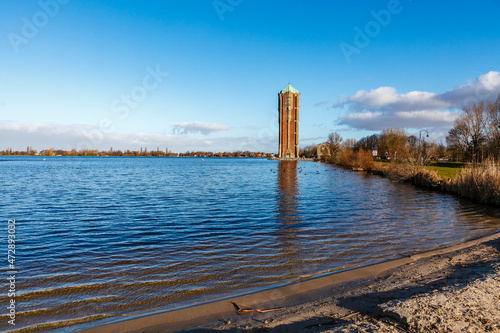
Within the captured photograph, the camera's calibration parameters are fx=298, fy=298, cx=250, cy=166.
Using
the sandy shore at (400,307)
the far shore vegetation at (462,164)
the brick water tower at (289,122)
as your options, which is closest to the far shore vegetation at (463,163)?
the far shore vegetation at (462,164)

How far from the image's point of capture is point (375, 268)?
7.66 m

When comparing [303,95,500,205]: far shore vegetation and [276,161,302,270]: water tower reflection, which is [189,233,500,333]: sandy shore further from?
[303,95,500,205]: far shore vegetation

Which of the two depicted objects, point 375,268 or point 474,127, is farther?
point 474,127

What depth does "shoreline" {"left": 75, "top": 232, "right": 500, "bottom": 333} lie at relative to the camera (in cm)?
479

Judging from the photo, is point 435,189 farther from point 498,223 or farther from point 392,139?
point 392,139

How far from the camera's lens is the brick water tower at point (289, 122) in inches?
5891

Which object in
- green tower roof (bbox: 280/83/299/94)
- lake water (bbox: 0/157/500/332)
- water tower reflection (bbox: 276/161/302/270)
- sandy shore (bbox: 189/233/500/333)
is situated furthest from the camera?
green tower roof (bbox: 280/83/299/94)

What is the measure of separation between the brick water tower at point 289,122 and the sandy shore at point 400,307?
5697 inches

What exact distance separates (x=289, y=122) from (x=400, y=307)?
14756 cm

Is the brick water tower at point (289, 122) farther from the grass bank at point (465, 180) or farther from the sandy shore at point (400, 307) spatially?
the sandy shore at point (400, 307)

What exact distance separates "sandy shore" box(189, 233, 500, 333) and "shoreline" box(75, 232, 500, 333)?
2 centimetres

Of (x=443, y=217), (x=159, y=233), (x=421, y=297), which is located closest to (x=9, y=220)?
(x=159, y=233)

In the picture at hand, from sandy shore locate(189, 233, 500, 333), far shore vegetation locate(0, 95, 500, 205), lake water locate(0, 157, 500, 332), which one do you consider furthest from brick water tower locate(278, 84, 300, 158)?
sandy shore locate(189, 233, 500, 333)

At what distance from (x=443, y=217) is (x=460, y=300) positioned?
12.4 m
